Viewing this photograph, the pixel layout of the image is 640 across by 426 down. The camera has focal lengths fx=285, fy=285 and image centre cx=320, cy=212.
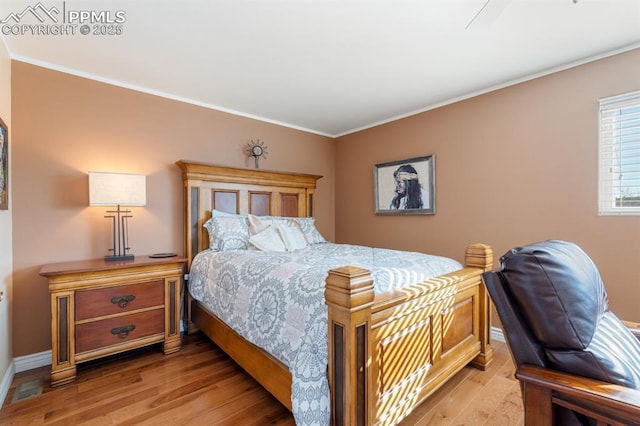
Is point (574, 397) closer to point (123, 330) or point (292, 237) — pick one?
point (292, 237)

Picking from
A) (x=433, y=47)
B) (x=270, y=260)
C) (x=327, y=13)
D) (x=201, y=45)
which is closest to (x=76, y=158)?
(x=201, y=45)

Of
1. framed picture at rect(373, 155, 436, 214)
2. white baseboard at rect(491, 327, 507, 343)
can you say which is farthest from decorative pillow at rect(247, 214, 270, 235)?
white baseboard at rect(491, 327, 507, 343)

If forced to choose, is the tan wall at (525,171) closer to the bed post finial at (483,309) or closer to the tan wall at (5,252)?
the bed post finial at (483,309)

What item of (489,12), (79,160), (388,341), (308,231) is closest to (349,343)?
(388,341)

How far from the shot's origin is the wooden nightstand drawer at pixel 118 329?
6.91ft

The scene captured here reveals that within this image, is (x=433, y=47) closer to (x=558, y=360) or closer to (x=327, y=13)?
(x=327, y=13)

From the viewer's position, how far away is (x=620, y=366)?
93 cm

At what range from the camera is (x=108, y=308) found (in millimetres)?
2199

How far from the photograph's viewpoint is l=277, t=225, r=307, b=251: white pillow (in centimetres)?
284

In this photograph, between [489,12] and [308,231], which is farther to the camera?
[308,231]

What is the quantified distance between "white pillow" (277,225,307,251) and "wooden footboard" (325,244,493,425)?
1.47m

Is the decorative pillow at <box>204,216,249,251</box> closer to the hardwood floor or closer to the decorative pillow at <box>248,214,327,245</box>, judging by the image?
the decorative pillow at <box>248,214,327,245</box>

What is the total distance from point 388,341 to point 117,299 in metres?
2.09

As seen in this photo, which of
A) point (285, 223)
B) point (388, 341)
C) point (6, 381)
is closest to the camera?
point (388, 341)
